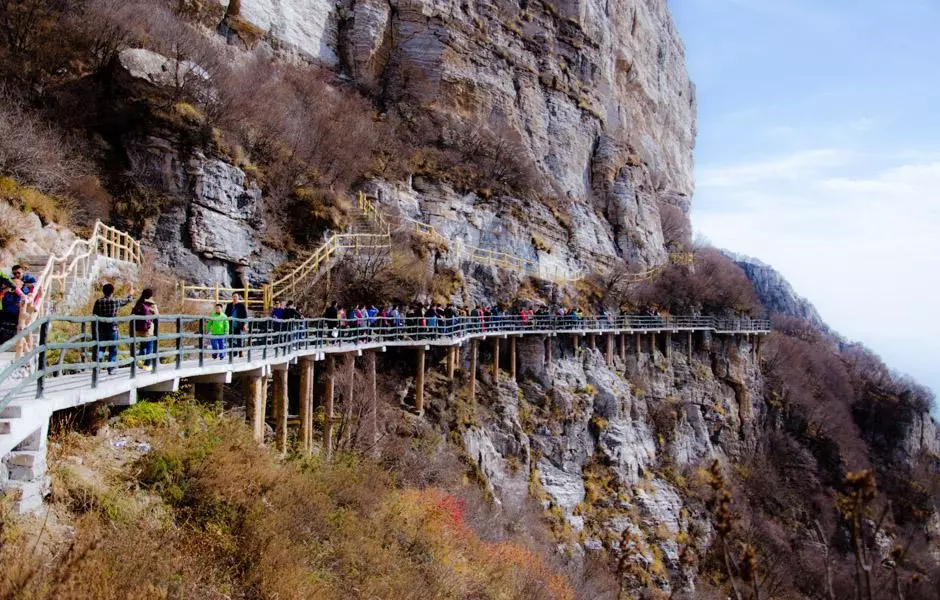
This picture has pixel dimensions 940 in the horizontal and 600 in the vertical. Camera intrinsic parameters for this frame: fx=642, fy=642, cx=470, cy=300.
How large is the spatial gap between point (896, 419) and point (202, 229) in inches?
2513

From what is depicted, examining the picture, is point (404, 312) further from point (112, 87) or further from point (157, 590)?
point (157, 590)

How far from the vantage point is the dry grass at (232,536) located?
6.62m

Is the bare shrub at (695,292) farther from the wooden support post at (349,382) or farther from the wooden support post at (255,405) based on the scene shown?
the wooden support post at (255,405)

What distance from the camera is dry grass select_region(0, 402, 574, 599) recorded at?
21.7 feet

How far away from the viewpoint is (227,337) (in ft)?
39.6

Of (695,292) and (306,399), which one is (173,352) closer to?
(306,399)

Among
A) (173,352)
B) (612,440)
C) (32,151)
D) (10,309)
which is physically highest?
(32,151)

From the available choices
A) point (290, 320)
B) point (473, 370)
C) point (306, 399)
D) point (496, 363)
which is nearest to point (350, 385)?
point (306, 399)

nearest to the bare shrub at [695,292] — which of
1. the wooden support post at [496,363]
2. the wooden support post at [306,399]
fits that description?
the wooden support post at [496,363]

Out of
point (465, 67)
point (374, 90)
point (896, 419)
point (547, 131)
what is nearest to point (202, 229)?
point (374, 90)

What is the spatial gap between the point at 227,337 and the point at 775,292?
115m

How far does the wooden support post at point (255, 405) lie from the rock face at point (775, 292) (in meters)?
105

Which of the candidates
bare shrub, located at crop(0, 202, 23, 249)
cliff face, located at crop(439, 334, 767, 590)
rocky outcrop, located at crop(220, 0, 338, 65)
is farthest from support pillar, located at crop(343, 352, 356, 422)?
rocky outcrop, located at crop(220, 0, 338, 65)

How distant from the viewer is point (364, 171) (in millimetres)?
34562
